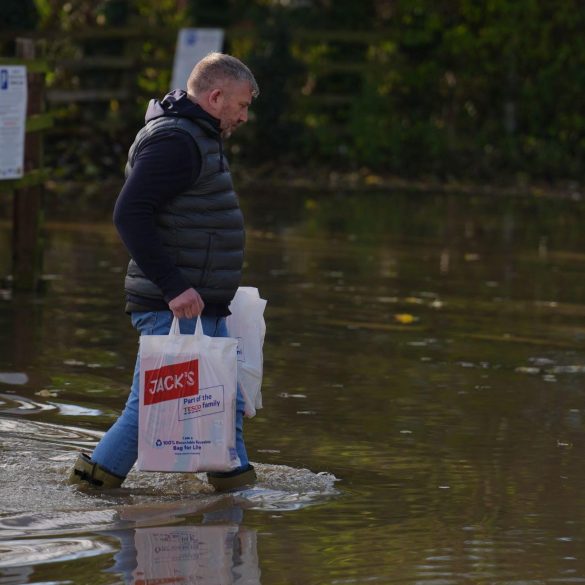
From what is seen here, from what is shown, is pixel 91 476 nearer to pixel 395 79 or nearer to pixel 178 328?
pixel 178 328

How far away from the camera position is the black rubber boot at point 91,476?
6500 mm

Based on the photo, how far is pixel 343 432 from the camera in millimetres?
7875

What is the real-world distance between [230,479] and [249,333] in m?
0.55

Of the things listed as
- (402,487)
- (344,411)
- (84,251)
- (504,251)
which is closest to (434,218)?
(504,251)

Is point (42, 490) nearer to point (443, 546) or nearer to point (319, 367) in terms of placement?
point (443, 546)

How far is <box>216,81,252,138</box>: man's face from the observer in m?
6.32

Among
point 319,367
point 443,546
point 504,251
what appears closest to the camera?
point 443,546

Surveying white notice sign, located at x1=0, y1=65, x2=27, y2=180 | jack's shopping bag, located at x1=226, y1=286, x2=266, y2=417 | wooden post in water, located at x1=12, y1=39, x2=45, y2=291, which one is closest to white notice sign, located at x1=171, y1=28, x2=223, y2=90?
wooden post in water, located at x1=12, y1=39, x2=45, y2=291

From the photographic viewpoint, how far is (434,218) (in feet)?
62.3

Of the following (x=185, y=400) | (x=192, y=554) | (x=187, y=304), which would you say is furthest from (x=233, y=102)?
(x=192, y=554)

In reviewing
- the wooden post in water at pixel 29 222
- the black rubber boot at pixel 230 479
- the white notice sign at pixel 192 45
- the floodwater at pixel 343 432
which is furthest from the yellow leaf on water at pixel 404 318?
the white notice sign at pixel 192 45

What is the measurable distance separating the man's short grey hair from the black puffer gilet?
0.14 meters

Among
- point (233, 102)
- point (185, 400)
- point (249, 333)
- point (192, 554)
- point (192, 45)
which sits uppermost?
point (192, 45)

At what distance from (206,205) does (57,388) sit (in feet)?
8.62
